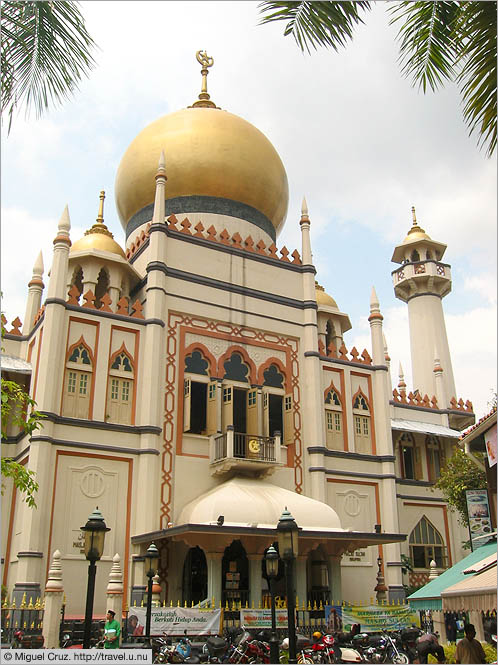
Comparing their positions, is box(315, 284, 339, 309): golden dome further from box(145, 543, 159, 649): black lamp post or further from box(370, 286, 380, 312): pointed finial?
box(145, 543, 159, 649): black lamp post

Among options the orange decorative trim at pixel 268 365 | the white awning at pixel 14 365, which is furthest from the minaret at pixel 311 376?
the white awning at pixel 14 365

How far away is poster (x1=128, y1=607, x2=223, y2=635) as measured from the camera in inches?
526

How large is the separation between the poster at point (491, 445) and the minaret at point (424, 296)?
1699 centimetres

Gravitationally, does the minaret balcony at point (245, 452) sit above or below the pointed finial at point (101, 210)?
below

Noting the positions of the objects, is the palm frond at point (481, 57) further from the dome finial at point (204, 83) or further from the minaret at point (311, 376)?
the dome finial at point (204, 83)

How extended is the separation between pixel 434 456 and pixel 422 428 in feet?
5.16

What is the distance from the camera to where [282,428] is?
66.0 feet

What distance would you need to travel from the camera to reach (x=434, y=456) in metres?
24.8

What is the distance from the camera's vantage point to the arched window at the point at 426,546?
22.6 m

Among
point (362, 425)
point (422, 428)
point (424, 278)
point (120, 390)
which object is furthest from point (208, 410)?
point (424, 278)

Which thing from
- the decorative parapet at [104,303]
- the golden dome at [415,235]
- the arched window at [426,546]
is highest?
the golden dome at [415,235]

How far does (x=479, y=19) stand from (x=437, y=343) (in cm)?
2487

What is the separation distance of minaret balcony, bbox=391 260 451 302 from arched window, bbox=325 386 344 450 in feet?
42.3

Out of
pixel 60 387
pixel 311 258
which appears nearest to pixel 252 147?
pixel 311 258
